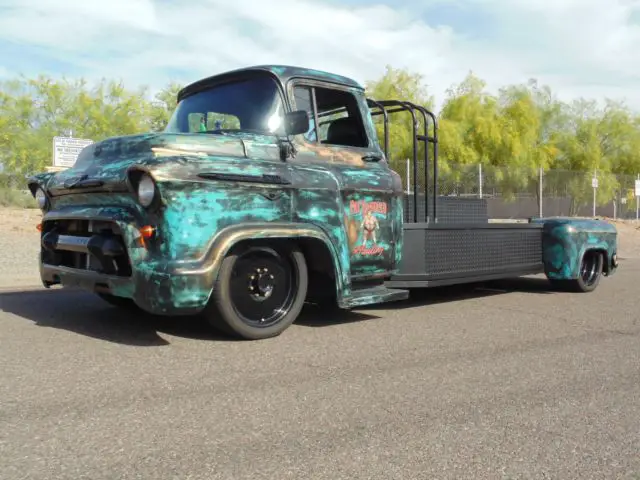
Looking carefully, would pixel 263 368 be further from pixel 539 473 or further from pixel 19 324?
pixel 19 324

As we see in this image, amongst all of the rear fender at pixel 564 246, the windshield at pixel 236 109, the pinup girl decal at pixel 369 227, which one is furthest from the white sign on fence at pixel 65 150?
the rear fender at pixel 564 246

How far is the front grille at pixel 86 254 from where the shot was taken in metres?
4.43

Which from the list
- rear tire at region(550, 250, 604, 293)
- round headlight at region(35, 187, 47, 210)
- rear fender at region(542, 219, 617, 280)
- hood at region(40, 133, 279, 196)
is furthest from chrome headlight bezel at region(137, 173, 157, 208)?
rear tire at region(550, 250, 604, 293)

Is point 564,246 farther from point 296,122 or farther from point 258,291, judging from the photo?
point 258,291

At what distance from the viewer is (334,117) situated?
5746mm

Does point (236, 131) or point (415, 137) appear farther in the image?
point (415, 137)

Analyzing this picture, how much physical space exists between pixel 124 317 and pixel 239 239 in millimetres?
1967

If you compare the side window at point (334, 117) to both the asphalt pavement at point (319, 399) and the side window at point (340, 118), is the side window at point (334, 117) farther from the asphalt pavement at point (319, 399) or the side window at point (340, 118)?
the asphalt pavement at point (319, 399)

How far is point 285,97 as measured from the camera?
202 inches

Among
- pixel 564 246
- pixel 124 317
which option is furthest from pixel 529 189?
pixel 124 317

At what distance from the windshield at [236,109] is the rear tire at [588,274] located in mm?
5083

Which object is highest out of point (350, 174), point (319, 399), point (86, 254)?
point (350, 174)

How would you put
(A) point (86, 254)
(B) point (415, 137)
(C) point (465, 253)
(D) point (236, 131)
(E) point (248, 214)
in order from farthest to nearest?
(C) point (465, 253) < (B) point (415, 137) < (D) point (236, 131) < (A) point (86, 254) < (E) point (248, 214)

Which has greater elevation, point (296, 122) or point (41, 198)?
point (296, 122)
